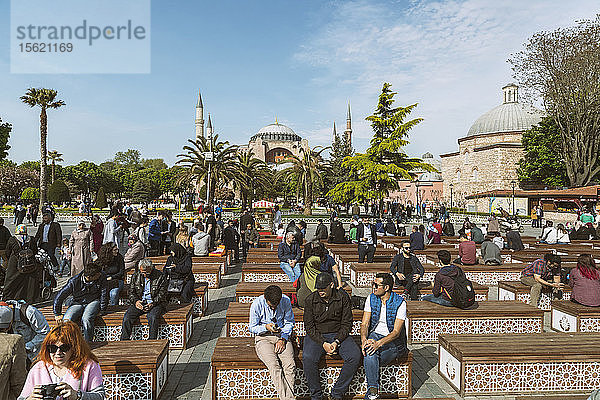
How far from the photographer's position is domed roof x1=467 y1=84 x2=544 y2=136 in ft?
208

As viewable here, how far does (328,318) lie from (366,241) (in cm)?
802

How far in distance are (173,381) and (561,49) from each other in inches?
1799

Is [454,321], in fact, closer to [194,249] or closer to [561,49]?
[194,249]

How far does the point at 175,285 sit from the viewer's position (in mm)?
7500

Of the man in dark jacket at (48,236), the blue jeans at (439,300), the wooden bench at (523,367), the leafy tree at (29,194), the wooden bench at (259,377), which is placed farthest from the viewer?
the leafy tree at (29,194)

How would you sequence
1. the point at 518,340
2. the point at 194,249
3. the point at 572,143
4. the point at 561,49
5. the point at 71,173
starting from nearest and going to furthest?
1. the point at 518,340
2. the point at 194,249
3. the point at 561,49
4. the point at 572,143
5. the point at 71,173

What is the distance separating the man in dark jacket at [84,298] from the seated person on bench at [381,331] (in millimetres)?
4050

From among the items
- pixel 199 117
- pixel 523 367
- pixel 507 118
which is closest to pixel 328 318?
pixel 523 367

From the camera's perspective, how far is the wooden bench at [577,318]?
23.0 ft

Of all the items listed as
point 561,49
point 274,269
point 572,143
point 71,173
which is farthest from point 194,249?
point 71,173

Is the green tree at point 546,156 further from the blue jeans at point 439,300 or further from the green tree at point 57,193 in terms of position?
the green tree at point 57,193

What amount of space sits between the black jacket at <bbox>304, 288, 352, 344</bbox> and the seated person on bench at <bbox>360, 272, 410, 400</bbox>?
1.06 feet

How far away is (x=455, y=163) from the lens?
230 feet

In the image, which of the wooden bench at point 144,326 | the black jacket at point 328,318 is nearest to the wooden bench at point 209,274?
the wooden bench at point 144,326
